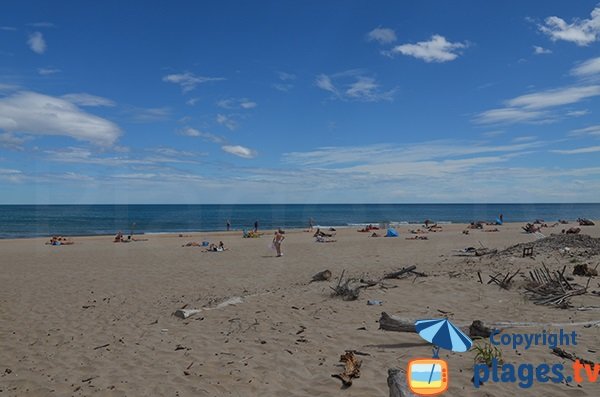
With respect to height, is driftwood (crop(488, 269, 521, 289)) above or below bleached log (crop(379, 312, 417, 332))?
above

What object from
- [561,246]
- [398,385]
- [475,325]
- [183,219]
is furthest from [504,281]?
[183,219]

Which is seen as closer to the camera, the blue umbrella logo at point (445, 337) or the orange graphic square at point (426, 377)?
the orange graphic square at point (426, 377)

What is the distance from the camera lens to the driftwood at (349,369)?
5.41 m

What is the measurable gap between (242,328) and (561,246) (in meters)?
12.4

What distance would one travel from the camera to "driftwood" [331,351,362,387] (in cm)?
541

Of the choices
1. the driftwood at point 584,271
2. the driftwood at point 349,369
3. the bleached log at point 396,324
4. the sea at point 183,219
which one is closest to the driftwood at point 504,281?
the driftwood at point 584,271

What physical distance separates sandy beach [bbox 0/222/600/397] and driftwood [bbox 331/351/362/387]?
92mm

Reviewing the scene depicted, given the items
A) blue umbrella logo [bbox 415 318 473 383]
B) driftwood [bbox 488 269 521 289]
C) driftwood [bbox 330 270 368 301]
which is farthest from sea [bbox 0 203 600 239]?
blue umbrella logo [bbox 415 318 473 383]

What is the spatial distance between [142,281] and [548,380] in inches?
465

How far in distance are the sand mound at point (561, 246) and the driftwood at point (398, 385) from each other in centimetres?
1145

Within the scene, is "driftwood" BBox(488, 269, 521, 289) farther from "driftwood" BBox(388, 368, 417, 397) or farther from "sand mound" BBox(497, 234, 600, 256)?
"driftwood" BBox(388, 368, 417, 397)

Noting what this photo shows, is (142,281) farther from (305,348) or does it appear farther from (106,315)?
(305,348)

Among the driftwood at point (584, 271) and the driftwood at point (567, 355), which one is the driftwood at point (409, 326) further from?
the driftwood at point (584, 271)

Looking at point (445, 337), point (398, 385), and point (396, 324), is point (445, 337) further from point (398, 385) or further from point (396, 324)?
point (396, 324)
